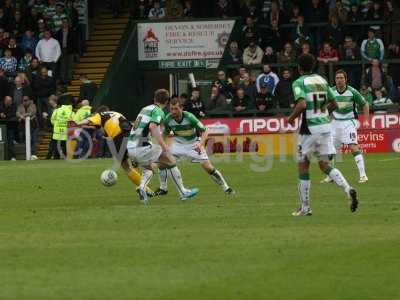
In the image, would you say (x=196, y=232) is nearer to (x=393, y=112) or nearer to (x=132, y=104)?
(x=393, y=112)

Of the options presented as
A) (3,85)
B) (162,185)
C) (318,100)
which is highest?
(318,100)

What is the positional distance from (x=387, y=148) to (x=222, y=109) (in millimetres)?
4976

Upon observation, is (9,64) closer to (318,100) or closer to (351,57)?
(351,57)

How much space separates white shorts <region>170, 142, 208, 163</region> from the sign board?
1667cm

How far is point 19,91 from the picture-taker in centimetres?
3822

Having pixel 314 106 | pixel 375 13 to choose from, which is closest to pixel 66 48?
pixel 375 13

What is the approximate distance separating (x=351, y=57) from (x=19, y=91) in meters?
9.71

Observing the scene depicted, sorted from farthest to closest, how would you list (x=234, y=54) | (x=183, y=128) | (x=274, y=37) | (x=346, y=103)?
(x=234, y=54), (x=274, y=37), (x=346, y=103), (x=183, y=128)

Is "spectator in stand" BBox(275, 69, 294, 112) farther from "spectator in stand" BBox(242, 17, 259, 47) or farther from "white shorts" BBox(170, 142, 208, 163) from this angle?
"white shorts" BBox(170, 142, 208, 163)

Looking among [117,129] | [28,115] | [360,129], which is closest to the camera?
[117,129]

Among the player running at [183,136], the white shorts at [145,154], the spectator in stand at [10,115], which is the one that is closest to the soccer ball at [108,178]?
the player running at [183,136]

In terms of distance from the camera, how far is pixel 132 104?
1619 inches

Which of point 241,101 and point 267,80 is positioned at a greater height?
point 267,80

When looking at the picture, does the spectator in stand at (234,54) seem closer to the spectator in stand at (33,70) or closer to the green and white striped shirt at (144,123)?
the spectator in stand at (33,70)
